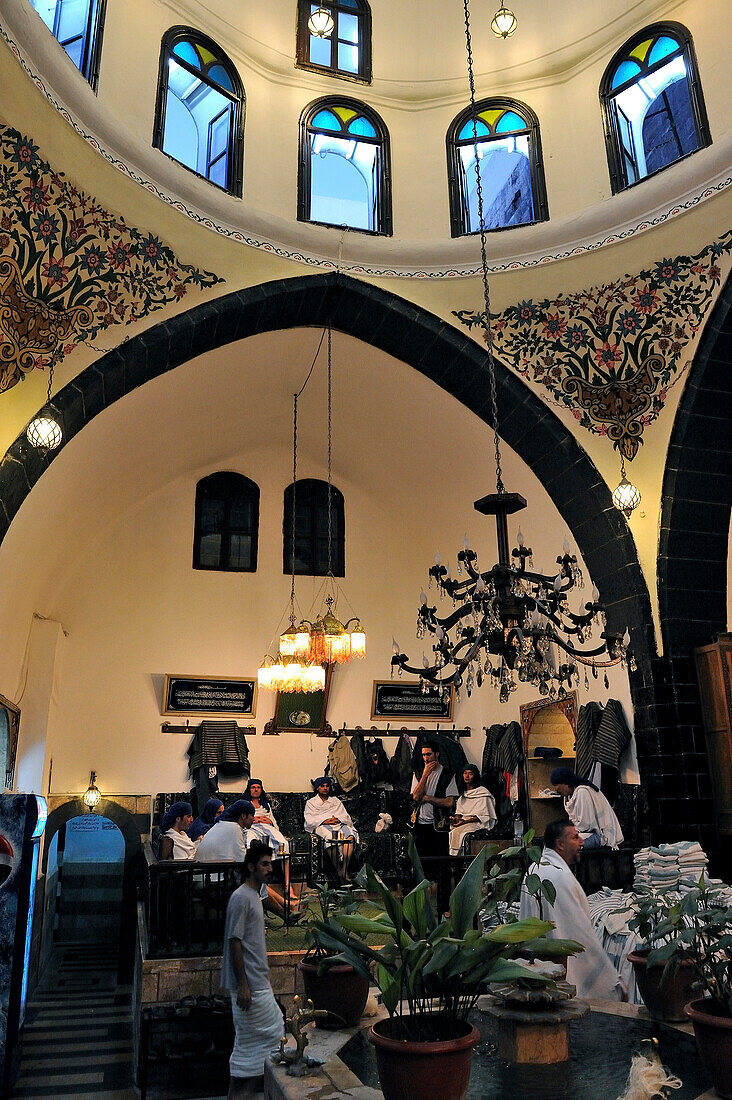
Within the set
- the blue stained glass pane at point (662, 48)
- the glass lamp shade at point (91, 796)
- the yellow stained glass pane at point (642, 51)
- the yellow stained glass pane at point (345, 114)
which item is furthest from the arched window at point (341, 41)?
the glass lamp shade at point (91, 796)

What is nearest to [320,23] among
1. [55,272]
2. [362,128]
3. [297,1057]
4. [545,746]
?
[362,128]

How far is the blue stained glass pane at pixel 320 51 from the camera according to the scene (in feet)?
28.3

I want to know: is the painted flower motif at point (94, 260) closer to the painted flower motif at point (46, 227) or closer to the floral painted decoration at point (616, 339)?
the painted flower motif at point (46, 227)

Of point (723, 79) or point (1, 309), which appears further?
point (723, 79)

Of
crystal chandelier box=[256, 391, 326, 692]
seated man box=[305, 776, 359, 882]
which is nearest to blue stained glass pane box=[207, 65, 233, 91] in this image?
crystal chandelier box=[256, 391, 326, 692]

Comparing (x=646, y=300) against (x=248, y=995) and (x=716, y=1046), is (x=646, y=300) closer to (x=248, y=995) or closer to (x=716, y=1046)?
(x=248, y=995)

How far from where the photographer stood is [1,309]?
19.9 feet

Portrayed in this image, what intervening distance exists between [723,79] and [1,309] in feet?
20.0

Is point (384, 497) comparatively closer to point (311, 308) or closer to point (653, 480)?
point (311, 308)

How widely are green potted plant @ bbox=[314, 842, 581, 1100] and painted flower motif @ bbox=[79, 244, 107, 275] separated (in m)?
5.66

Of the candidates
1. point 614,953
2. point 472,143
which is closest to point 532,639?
point 614,953

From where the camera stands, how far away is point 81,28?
23.1ft

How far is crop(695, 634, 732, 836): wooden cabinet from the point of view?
6.83m

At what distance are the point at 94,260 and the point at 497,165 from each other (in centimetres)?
444
